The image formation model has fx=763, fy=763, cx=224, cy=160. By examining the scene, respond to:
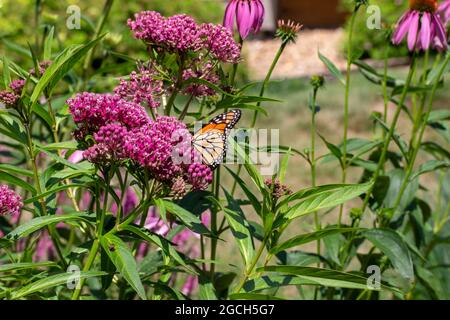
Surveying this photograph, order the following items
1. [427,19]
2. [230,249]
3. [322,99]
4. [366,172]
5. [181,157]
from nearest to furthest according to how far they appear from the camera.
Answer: [181,157] → [427,19] → [366,172] → [230,249] → [322,99]

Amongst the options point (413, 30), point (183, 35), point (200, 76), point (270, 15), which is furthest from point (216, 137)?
point (270, 15)

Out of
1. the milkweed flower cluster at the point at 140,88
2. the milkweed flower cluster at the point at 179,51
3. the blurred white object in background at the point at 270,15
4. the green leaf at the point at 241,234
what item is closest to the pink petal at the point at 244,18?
the milkweed flower cluster at the point at 179,51

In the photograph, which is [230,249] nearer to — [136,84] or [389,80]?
[389,80]

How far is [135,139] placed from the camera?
1348 millimetres

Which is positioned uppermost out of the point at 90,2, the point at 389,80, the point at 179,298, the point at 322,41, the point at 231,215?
the point at 322,41

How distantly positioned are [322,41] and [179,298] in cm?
833

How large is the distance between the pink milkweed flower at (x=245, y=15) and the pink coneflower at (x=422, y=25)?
0.46 meters

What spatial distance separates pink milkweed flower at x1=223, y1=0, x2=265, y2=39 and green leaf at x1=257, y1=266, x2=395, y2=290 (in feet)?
1.81

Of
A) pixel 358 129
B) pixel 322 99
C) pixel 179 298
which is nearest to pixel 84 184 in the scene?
pixel 179 298

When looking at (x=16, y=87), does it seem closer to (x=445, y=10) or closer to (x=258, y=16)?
(x=258, y=16)

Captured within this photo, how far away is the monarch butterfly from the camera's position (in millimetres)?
1597

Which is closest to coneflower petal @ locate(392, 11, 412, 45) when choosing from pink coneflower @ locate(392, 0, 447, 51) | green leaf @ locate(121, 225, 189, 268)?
pink coneflower @ locate(392, 0, 447, 51)

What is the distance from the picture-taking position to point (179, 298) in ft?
5.57

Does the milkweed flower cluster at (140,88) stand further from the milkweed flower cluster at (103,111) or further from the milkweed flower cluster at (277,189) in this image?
the milkweed flower cluster at (277,189)
